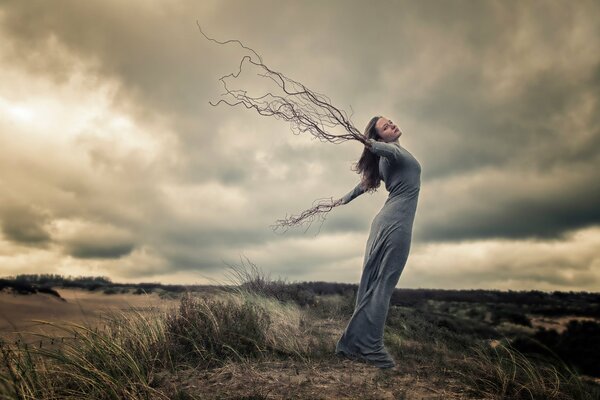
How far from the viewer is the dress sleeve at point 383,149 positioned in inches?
165

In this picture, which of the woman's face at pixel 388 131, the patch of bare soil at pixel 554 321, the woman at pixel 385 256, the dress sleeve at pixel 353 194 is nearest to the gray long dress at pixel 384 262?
the woman at pixel 385 256

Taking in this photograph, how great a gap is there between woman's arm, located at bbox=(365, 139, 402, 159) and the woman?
0.06 meters

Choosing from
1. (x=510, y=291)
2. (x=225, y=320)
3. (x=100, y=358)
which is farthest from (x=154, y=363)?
(x=510, y=291)

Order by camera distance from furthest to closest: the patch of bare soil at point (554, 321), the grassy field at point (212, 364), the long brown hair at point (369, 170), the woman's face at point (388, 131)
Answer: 1. the patch of bare soil at point (554, 321)
2. the long brown hair at point (369, 170)
3. the woman's face at point (388, 131)
4. the grassy field at point (212, 364)

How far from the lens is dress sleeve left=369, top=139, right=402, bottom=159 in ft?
13.7

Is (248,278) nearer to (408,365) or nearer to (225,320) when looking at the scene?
(225,320)

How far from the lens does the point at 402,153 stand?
464 cm

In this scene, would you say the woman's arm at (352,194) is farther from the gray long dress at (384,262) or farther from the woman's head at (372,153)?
the gray long dress at (384,262)

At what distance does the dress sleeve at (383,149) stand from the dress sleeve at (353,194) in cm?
119

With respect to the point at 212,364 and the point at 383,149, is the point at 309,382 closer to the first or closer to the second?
the point at 212,364

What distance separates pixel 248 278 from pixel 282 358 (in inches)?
158

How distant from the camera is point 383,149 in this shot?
13.8ft

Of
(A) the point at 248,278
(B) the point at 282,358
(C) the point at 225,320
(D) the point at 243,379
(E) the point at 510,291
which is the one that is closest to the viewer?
(D) the point at 243,379

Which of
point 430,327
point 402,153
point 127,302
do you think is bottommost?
point 430,327
